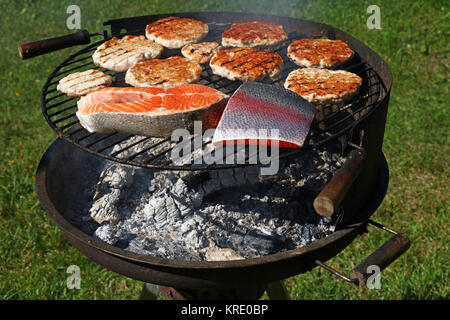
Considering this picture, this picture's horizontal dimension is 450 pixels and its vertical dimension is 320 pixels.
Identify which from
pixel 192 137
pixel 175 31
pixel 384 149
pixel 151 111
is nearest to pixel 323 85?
pixel 192 137

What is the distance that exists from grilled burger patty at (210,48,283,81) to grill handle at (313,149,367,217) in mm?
1216

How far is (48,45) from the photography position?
3.10m

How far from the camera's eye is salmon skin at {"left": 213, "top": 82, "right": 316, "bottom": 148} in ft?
7.38

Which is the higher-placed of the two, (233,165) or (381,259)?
(233,165)

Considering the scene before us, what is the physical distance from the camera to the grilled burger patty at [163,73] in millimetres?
3008

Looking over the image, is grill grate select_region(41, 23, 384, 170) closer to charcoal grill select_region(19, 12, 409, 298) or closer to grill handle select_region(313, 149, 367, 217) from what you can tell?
charcoal grill select_region(19, 12, 409, 298)

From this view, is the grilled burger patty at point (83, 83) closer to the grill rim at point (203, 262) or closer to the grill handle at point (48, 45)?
the grill handle at point (48, 45)

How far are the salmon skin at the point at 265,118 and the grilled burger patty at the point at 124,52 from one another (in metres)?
1.19

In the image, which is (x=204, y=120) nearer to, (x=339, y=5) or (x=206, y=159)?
(x=206, y=159)

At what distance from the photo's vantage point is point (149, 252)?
268cm

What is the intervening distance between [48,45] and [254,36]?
5.03 feet

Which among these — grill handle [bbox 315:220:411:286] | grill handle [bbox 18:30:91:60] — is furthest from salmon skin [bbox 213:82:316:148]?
grill handle [bbox 18:30:91:60]

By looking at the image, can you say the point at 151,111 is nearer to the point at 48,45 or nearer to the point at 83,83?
the point at 83,83
